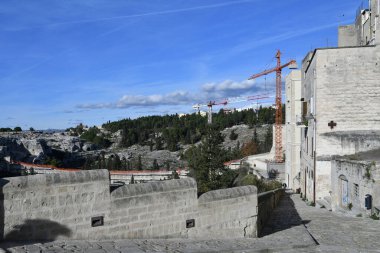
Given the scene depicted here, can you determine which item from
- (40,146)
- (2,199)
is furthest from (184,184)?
(40,146)

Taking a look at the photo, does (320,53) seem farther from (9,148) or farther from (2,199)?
(9,148)

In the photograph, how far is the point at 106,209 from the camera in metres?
7.32

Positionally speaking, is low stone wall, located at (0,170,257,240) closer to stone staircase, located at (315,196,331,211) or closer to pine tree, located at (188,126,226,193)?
Result: stone staircase, located at (315,196,331,211)

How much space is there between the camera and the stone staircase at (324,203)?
68.0 feet

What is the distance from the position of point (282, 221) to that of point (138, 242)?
733cm

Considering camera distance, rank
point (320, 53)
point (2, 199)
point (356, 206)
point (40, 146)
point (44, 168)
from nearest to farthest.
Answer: point (2, 199), point (356, 206), point (320, 53), point (44, 168), point (40, 146)

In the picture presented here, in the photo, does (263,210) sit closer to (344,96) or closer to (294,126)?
(344,96)

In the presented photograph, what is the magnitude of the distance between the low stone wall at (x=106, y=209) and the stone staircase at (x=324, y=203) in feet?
41.6

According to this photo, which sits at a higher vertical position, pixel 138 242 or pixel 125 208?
pixel 125 208

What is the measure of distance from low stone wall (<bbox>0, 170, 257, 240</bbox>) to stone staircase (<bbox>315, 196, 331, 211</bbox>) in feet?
41.6

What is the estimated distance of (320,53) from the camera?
22.4 m

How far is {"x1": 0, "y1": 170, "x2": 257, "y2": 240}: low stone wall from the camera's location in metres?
6.44


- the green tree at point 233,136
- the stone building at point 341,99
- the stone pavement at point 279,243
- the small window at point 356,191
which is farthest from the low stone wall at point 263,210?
the green tree at point 233,136

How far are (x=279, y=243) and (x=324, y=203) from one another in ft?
44.5
